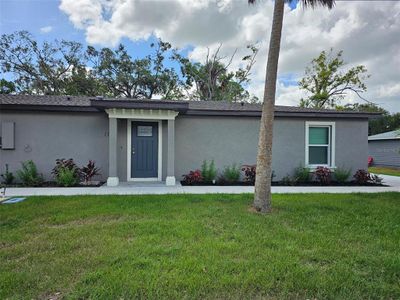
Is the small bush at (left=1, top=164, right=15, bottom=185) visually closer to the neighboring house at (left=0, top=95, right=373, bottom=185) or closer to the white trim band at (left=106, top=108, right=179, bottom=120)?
the neighboring house at (left=0, top=95, right=373, bottom=185)

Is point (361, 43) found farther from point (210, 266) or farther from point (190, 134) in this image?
point (210, 266)

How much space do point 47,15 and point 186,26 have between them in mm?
7263

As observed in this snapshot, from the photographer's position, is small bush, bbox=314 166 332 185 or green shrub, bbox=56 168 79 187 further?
small bush, bbox=314 166 332 185

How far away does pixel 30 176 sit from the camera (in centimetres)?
800

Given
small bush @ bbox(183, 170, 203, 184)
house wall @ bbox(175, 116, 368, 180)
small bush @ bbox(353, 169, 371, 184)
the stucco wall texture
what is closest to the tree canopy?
house wall @ bbox(175, 116, 368, 180)

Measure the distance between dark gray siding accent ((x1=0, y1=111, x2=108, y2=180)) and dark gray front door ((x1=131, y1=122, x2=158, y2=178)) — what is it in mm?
1069

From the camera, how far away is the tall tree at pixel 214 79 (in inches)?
899

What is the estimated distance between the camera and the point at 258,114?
30.7 feet

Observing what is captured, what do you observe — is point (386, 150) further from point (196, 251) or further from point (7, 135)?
point (7, 135)

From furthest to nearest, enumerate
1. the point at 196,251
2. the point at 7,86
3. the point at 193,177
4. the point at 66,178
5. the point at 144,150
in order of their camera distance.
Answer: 1. the point at 7,86
2. the point at 144,150
3. the point at 193,177
4. the point at 66,178
5. the point at 196,251

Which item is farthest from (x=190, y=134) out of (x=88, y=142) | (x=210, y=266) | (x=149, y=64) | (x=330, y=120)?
(x=149, y=64)

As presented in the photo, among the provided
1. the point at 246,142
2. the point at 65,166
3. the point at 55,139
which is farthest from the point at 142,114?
the point at 246,142

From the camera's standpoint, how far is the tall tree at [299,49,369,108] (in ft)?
71.2

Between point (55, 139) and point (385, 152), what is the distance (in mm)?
23012
